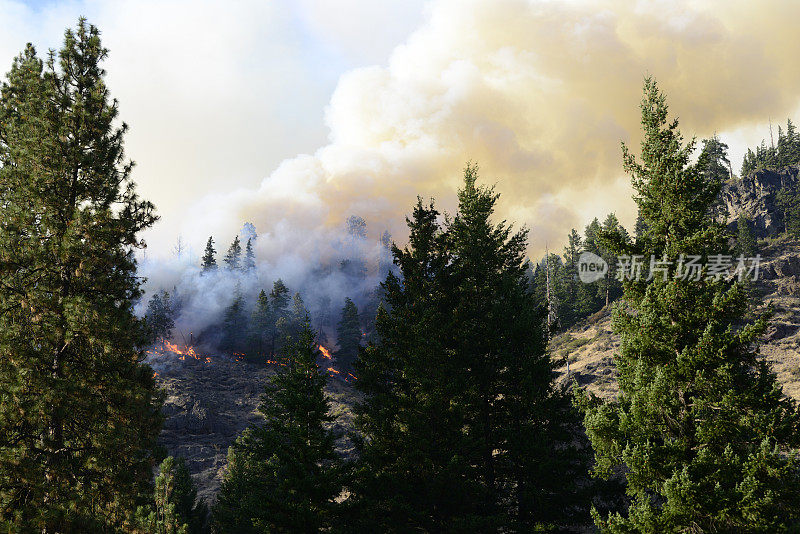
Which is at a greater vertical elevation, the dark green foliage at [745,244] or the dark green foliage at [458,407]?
the dark green foliage at [745,244]

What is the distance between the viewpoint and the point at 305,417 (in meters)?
15.9

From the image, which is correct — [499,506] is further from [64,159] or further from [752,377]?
[64,159]

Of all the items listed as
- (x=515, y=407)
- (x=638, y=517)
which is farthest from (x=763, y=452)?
(x=515, y=407)

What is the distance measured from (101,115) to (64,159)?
1795 millimetres

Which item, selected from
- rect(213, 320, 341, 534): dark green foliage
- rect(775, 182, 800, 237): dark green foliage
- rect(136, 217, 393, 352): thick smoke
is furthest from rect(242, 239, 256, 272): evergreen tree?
rect(775, 182, 800, 237): dark green foliage

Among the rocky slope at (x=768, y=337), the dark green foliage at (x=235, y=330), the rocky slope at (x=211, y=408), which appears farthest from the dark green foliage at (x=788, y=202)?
the dark green foliage at (x=235, y=330)

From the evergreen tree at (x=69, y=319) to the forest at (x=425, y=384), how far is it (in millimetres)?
52

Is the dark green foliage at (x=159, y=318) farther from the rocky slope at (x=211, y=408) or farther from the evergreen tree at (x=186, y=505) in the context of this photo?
the evergreen tree at (x=186, y=505)

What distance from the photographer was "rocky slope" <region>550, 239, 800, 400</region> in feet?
170

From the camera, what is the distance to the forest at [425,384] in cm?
917

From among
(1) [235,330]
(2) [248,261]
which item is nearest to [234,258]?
(2) [248,261]

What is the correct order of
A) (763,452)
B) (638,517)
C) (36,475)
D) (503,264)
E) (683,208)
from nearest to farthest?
(763,452), (638,517), (36,475), (683,208), (503,264)

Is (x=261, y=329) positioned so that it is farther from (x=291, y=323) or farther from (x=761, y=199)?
(x=761, y=199)

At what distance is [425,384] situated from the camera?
15.1m
